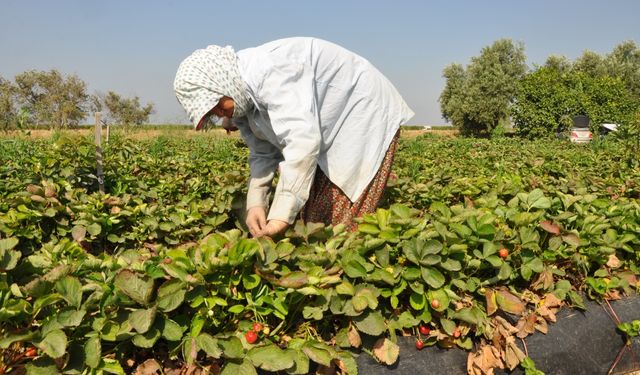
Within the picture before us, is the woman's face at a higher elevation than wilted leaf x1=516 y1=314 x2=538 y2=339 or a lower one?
higher

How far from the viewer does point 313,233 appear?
1.82 m

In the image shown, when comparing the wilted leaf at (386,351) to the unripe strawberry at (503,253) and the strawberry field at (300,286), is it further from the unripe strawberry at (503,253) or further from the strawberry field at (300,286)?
the unripe strawberry at (503,253)

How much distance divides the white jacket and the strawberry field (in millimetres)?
249

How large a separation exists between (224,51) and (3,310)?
1156 mm

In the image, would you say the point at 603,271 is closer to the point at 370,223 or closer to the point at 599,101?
the point at 370,223

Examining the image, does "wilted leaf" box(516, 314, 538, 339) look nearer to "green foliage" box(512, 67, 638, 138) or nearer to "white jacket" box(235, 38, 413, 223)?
"white jacket" box(235, 38, 413, 223)

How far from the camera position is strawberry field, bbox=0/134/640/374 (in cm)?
125

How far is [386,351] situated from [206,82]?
110cm

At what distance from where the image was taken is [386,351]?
5.03ft

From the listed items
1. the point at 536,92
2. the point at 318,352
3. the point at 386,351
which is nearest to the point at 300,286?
the point at 318,352

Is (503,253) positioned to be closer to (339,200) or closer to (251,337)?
(339,200)

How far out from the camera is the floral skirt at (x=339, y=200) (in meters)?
2.21

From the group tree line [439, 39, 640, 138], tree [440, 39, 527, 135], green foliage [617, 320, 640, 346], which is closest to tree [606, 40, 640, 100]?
tree line [439, 39, 640, 138]

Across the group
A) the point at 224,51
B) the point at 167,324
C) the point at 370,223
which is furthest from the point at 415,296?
the point at 224,51
